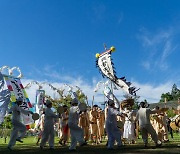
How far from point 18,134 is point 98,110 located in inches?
202

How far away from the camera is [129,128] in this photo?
15.8 metres

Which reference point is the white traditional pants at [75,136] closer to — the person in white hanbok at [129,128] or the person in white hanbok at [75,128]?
the person in white hanbok at [75,128]

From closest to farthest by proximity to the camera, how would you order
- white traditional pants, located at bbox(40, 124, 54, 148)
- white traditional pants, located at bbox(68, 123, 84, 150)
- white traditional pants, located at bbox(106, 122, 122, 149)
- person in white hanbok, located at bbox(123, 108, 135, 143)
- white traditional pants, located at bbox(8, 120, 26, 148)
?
1. white traditional pants, located at bbox(68, 123, 84, 150)
2. white traditional pants, located at bbox(106, 122, 122, 149)
3. white traditional pants, located at bbox(40, 124, 54, 148)
4. white traditional pants, located at bbox(8, 120, 26, 148)
5. person in white hanbok, located at bbox(123, 108, 135, 143)

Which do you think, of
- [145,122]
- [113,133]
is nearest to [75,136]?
[113,133]

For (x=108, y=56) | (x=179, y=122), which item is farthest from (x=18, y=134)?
(x=108, y=56)

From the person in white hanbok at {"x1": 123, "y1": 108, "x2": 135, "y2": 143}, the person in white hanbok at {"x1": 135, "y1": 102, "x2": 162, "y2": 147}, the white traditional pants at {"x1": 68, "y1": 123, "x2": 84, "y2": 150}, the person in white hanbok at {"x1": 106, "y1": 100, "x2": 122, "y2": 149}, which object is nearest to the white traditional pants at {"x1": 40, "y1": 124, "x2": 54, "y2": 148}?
the white traditional pants at {"x1": 68, "y1": 123, "x2": 84, "y2": 150}

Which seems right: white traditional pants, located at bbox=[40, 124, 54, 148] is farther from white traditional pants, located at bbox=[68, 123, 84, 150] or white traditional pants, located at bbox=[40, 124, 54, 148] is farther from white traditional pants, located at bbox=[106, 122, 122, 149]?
white traditional pants, located at bbox=[106, 122, 122, 149]

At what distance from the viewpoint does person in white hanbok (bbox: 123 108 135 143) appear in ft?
50.3

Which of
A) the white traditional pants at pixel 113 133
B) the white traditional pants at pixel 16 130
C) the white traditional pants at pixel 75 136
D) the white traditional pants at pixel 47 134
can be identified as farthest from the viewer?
the white traditional pants at pixel 16 130

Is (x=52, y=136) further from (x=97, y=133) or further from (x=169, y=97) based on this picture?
(x=169, y=97)

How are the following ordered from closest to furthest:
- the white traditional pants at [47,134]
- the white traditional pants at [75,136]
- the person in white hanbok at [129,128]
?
the white traditional pants at [75,136], the white traditional pants at [47,134], the person in white hanbok at [129,128]

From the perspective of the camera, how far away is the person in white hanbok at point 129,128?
604 inches

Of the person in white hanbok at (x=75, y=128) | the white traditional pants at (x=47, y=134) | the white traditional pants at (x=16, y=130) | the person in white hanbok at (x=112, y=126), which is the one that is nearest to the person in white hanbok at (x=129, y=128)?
the person in white hanbok at (x=112, y=126)

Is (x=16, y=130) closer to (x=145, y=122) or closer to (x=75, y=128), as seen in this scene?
(x=75, y=128)
